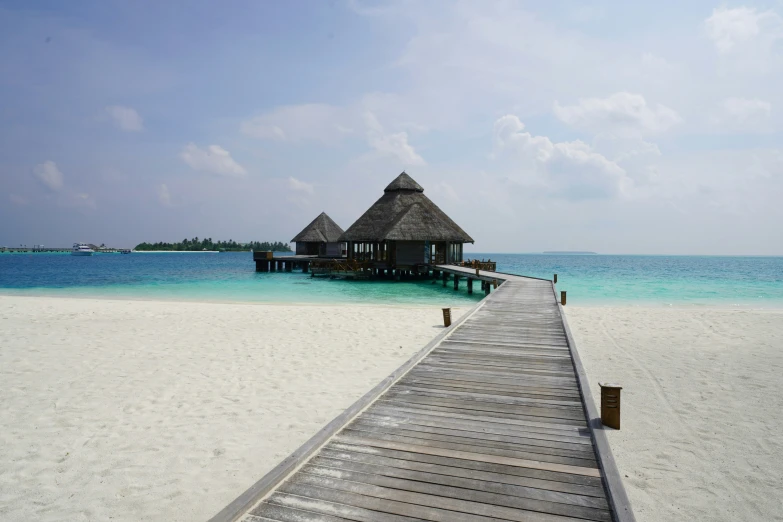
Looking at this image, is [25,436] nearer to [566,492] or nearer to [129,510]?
[129,510]

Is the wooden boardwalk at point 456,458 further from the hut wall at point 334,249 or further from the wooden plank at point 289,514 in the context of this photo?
the hut wall at point 334,249

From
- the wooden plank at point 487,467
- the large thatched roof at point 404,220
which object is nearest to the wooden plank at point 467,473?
the wooden plank at point 487,467

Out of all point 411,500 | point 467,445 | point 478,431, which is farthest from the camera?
point 478,431

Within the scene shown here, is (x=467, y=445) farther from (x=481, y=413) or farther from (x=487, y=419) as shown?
(x=481, y=413)

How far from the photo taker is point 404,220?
2942cm

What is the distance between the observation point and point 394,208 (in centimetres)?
3198

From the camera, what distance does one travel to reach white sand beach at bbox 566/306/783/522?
4.01 m

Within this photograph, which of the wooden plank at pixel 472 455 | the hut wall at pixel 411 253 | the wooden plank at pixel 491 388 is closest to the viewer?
the wooden plank at pixel 472 455

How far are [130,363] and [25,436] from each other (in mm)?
3229

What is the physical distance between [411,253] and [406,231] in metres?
2.31

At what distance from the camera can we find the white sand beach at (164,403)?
13.3 ft

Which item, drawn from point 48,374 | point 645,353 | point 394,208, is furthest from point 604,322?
point 394,208

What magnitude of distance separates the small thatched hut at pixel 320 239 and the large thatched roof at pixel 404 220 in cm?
1003


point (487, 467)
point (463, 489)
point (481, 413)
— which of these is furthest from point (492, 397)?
point (463, 489)
